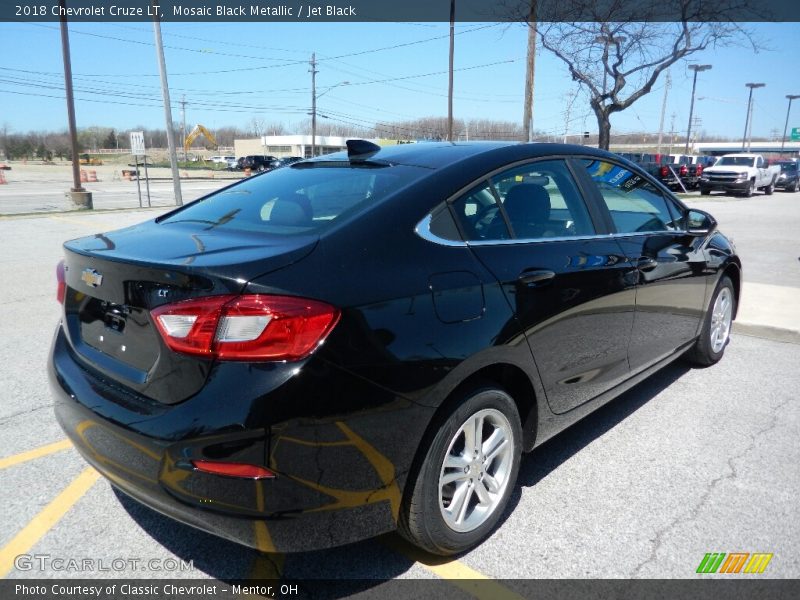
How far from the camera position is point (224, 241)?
237cm

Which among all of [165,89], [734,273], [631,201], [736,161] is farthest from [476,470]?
[736,161]

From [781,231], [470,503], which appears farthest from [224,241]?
[781,231]

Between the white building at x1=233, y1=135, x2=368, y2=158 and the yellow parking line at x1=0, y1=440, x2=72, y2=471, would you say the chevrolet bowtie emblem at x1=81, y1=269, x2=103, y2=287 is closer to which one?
the yellow parking line at x1=0, y1=440, x2=72, y2=471

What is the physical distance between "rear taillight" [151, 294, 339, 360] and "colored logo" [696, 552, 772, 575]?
Result: 1.88 metres

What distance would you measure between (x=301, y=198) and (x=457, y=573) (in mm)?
1772

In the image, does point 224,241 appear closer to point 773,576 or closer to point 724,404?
point 773,576

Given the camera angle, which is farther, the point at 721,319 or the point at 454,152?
the point at 721,319

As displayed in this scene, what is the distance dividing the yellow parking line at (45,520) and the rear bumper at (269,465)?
69 cm

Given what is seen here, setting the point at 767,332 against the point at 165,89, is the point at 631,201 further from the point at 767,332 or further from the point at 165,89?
the point at 165,89

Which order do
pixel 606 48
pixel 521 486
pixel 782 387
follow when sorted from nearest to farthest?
pixel 521 486, pixel 782 387, pixel 606 48

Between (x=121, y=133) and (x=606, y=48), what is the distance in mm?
120597

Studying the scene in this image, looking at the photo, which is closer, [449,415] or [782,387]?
[449,415]

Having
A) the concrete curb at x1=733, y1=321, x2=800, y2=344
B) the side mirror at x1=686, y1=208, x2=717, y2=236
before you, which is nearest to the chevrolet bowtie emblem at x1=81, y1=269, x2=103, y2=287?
the side mirror at x1=686, y1=208, x2=717, y2=236

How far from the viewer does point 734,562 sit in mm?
2504
